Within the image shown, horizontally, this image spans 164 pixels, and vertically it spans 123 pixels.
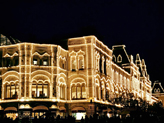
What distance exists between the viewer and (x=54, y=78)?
51.7 m

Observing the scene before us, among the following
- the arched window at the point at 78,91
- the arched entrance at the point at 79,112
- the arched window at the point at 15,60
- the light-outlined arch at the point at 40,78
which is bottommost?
the arched entrance at the point at 79,112

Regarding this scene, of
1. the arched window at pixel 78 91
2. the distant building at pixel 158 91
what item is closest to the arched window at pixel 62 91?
the arched window at pixel 78 91

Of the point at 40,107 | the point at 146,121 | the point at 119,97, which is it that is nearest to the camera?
the point at 146,121

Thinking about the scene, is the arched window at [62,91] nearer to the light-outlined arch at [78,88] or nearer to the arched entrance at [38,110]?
the light-outlined arch at [78,88]

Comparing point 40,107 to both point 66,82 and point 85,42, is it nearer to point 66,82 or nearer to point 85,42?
point 66,82

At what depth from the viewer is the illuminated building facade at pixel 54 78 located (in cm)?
5062

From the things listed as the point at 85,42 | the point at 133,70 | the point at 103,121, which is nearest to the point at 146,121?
the point at 103,121

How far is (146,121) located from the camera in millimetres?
31938

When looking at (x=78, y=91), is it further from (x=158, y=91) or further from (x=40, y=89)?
(x=158, y=91)

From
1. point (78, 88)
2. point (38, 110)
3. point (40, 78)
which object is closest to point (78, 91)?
point (78, 88)

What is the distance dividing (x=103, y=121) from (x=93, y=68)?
2568 cm

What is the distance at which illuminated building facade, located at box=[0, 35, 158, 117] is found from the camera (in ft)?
166

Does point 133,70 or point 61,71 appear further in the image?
point 133,70

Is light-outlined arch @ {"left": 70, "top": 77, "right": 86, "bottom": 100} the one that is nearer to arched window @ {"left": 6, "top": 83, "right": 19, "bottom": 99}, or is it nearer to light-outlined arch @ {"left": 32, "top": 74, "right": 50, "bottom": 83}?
light-outlined arch @ {"left": 32, "top": 74, "right": 50, "bottom": 83}
